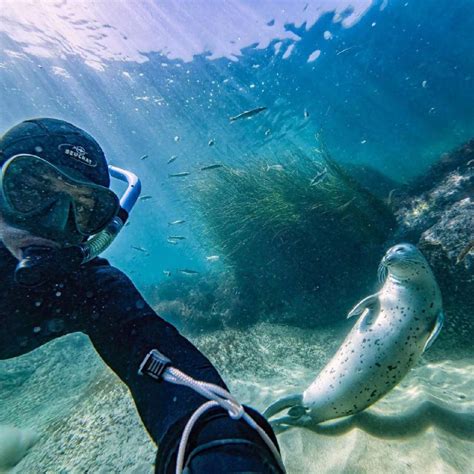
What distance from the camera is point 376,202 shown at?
7184 mm

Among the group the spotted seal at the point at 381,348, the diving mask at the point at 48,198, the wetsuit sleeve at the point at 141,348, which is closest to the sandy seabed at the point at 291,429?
the spotted seal at the point at 381,348

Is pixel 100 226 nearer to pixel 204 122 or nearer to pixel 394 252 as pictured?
pixel 394 252

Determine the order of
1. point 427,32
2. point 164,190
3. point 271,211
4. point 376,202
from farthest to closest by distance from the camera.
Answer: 1. point 164,190
2. point 427,32
3. point 271,211
4. point 376,202

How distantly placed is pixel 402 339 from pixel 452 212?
11.3ft

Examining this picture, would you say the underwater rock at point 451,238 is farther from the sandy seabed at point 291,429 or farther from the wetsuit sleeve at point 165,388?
the wetsuit sleeve at point 165,388

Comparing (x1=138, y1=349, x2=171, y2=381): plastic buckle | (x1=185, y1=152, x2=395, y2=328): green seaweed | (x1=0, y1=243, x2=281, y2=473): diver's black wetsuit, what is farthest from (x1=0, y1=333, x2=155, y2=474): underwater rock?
(x1=185, y1=152, x2=395, y2=328): green seaweed

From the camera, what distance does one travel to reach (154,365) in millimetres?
1285

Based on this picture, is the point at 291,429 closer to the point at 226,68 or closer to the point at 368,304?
the point at 368,304

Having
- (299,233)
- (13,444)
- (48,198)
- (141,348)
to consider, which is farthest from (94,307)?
(299,233)

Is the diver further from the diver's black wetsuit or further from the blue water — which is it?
the blue water

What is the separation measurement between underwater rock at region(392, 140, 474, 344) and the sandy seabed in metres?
0.72

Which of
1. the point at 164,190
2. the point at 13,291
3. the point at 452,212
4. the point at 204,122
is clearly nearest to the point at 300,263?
the point at 452,212

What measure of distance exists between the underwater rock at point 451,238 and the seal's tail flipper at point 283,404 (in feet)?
10.1

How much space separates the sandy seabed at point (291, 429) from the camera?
8.77 ft
